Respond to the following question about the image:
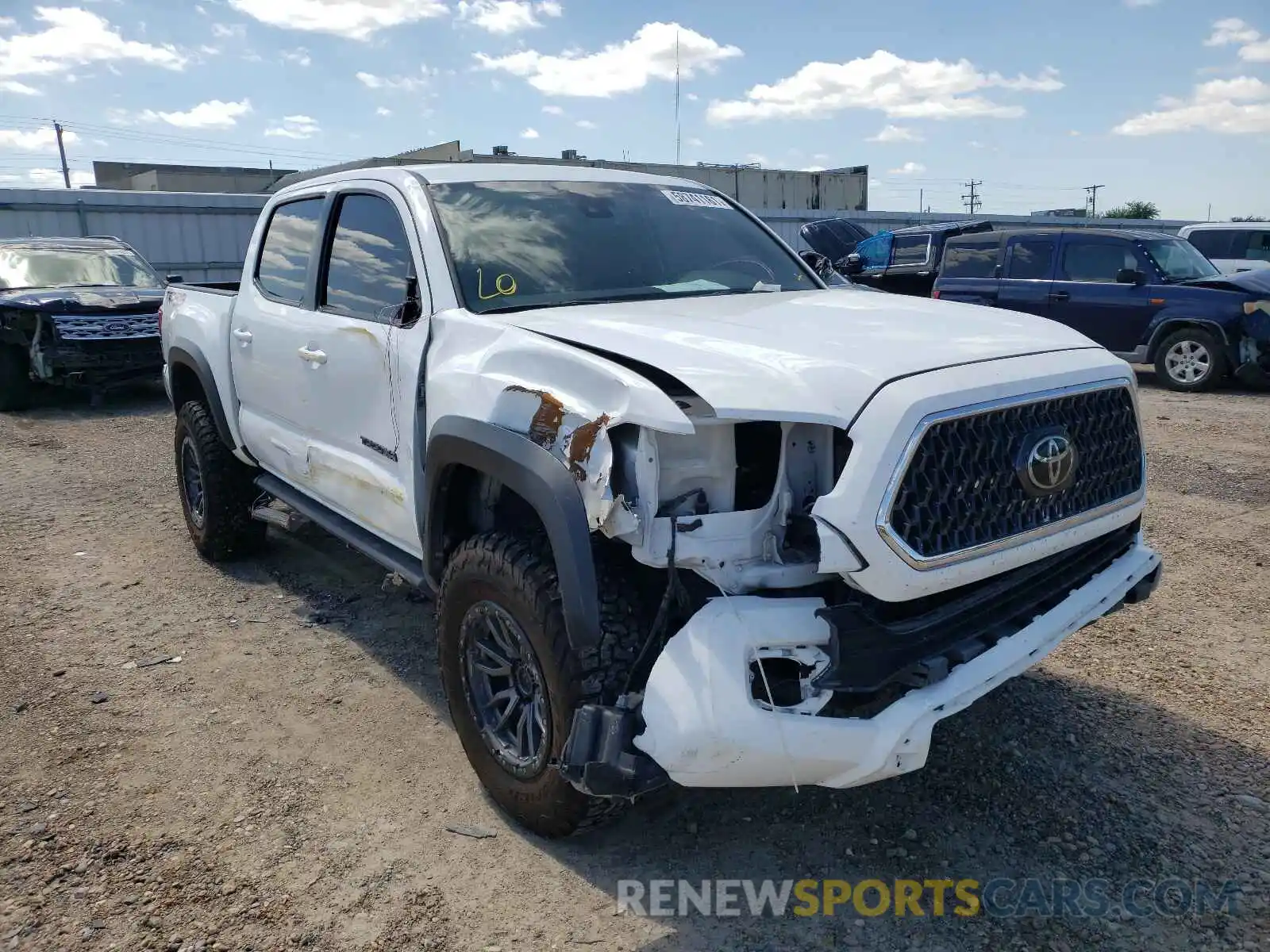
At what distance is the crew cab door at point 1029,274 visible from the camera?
11.4 metres

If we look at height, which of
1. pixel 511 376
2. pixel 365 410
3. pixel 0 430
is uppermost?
pixel 511 376

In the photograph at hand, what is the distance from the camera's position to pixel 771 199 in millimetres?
35375

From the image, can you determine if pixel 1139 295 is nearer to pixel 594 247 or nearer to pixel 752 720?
pixel 594 247

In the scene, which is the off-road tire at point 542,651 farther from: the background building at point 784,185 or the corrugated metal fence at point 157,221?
the background building at point 784,185

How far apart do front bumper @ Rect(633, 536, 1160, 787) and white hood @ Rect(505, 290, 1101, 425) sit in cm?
49

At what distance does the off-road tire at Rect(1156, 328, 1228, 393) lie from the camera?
10.5m

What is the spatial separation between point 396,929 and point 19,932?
992 mm

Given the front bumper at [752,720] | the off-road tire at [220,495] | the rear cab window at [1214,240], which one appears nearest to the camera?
the front bumper at [752,720]

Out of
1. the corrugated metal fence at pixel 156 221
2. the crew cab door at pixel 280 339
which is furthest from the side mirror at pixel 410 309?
the corrugated metal fence at pixel 156 221

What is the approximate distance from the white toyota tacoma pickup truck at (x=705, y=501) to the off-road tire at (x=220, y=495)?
6.34 ft

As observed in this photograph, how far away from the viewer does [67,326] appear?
34.2ft

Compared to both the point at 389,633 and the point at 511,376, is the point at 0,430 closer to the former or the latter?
the point at 389,633

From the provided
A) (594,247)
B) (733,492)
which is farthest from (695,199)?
(733,492)

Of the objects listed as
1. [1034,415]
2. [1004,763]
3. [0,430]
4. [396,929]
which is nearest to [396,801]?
[396,929]
